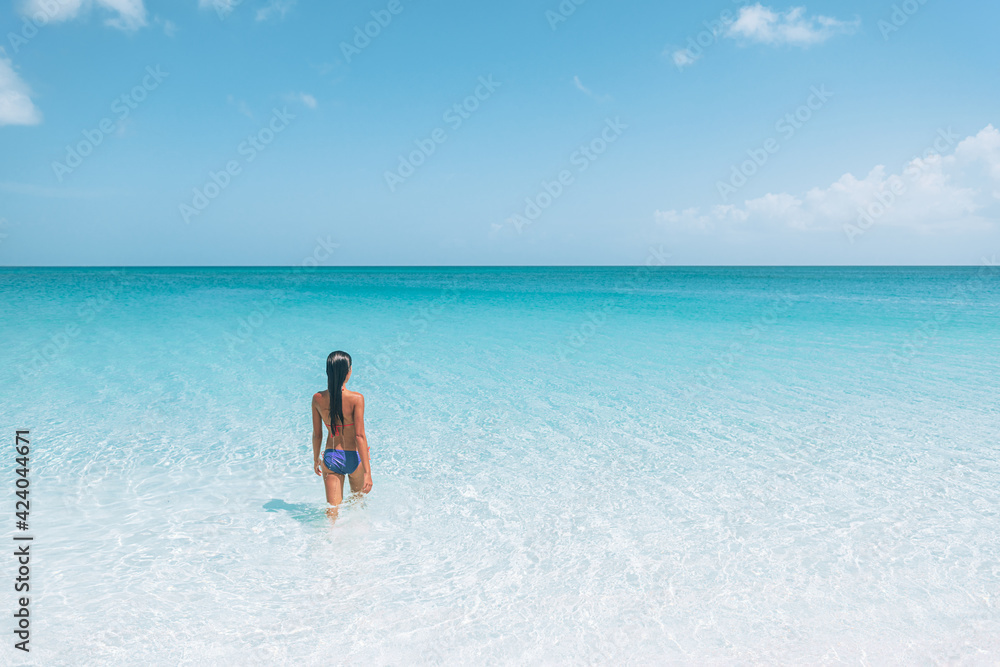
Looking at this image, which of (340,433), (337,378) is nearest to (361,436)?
(340,433)

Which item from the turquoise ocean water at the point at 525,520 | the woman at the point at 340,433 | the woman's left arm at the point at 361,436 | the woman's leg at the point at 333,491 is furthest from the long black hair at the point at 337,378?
the turquoise ocean water at the point at 525,520

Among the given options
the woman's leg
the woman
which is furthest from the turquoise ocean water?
the woman

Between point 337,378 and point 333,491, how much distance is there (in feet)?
3.38

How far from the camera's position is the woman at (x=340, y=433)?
12.7 feet

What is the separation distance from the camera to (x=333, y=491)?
14.1ft

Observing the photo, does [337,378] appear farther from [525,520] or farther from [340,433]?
[525,520]

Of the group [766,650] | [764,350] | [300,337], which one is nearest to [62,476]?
[766,650]

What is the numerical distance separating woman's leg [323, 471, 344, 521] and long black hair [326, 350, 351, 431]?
0.50m

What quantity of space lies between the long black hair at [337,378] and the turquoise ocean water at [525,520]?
3.08 ft

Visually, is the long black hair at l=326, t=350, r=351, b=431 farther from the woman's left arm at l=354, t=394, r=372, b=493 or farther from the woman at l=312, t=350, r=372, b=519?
the woman's left arm at l=354, t=394, r=372, b=493

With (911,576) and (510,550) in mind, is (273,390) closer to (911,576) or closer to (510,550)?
(510,550)

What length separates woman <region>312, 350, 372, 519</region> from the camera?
12.7 ft

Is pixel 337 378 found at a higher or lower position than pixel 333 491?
higher

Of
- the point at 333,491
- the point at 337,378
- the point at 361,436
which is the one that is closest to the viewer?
the point at 337,378
